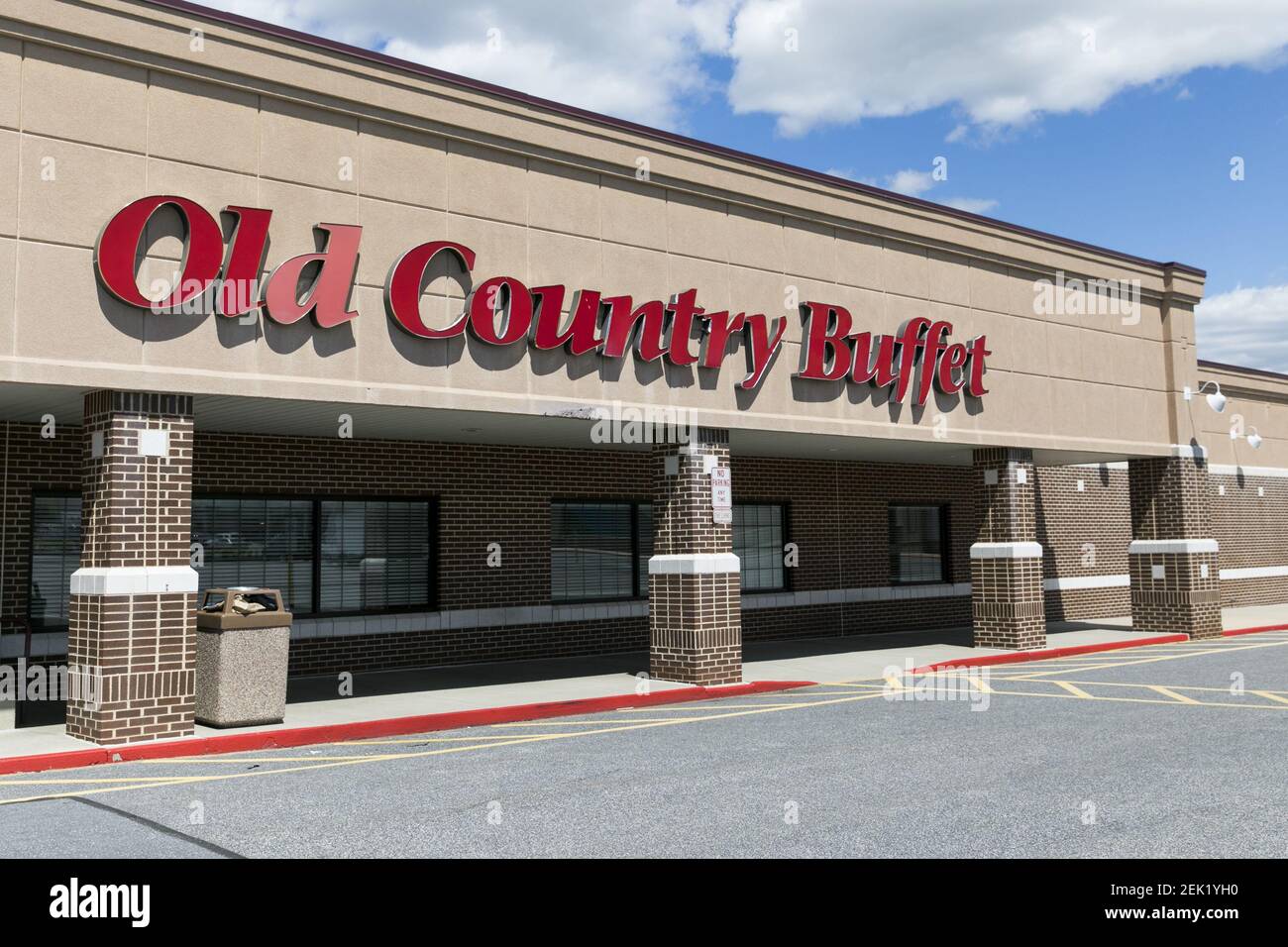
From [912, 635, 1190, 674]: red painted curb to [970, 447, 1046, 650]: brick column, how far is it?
0.31 m

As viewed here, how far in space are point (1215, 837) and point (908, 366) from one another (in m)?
13.2

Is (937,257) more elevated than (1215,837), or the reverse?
(937,257)

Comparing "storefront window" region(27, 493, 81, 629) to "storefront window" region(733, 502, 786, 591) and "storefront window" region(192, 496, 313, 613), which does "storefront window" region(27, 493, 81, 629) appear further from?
"storefront window" region(733, 502, 786, 591)

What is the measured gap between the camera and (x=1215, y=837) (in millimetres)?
7852

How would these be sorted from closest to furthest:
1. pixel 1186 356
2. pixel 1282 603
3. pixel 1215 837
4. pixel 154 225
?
1. pixel 1215 837
2. pixel 154 225
3. pixel 1186 356
4. pixel 1282 603

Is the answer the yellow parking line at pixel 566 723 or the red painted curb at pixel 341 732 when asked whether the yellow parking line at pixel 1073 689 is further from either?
the yellow parking line at pixel 566 723

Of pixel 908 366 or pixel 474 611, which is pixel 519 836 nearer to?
pixel 474 611

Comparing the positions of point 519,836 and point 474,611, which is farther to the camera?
point 474,611

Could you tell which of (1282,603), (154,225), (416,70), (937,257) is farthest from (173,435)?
(1282,603)

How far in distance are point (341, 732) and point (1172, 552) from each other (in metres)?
19.9

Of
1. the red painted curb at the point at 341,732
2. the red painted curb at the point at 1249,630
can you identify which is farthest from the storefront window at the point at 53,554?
the red painted curb at the point at 1249,630

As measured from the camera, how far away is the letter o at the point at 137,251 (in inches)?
478

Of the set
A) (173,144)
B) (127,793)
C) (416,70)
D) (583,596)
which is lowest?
(127,793)

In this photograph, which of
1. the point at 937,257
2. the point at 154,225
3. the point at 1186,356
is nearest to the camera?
the point at 154,225
